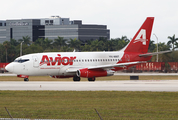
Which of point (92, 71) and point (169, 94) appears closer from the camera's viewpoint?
point (169, 94)

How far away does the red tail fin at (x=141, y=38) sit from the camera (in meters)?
56.0

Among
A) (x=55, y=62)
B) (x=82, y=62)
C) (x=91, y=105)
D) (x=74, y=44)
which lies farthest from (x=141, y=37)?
(x=74, y=44)

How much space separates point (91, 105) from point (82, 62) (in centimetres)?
2894

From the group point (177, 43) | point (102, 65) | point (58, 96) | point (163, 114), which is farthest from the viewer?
point (177, 43)

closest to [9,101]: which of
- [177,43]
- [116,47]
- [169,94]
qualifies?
[169,94]

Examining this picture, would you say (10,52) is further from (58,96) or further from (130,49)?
(58,96)

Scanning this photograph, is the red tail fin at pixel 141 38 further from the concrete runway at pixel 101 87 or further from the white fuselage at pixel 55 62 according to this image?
the concrete runway at pixel 101 87

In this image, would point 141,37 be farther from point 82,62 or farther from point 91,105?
point 91,105

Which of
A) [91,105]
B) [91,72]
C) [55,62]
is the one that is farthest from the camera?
[55,62]

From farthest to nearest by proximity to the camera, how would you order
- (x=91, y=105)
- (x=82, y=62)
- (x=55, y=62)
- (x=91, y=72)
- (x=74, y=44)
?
(x=74, y=44) < (x=82, y=62) < (x=55, y=62) < (x=91, y=72) < (x=91, y=105)

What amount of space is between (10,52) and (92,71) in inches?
3740

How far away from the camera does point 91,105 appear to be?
23.5 m

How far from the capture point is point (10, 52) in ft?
458

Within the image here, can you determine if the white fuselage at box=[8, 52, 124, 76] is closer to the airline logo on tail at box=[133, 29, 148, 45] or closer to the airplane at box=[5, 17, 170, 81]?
the airplane at box=[5, 17, 170, 81]
